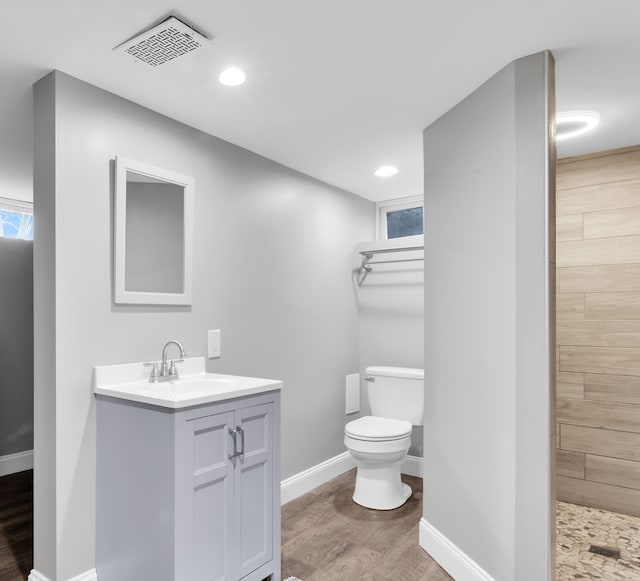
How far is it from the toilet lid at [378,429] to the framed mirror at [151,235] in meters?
1.34

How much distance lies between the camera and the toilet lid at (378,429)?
2.94 metres

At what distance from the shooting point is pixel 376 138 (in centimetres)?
276

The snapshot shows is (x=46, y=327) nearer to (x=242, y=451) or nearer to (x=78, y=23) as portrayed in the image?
(x=242, y=451)

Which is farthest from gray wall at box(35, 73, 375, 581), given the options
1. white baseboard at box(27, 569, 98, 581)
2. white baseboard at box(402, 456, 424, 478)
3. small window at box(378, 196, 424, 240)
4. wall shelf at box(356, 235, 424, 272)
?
white baseboard at box(402, 456, 424, 478)

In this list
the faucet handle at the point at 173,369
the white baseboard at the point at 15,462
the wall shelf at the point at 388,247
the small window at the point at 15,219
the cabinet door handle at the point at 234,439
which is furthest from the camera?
the small window at the point at 15,219

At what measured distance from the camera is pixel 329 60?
1.92m

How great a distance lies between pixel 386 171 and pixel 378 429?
177 centimetres

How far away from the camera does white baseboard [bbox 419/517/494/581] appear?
6.83 ft

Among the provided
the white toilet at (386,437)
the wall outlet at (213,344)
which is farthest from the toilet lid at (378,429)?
the wall outlet at (213,344)

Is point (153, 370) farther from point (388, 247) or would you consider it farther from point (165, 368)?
point (388, 247)

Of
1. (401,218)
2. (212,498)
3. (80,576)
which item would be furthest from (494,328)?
(401,218)

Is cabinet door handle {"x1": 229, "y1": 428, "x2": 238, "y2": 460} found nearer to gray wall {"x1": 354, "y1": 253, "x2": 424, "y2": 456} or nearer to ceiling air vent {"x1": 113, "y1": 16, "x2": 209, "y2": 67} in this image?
ceiling air vent {"x1": 113, "y1": 16, "x2": 209, "y2": 67}

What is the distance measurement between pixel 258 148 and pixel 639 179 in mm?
2339

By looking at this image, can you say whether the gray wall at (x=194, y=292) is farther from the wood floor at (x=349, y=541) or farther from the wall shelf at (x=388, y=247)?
the wood floor at (x=349, y=541)
